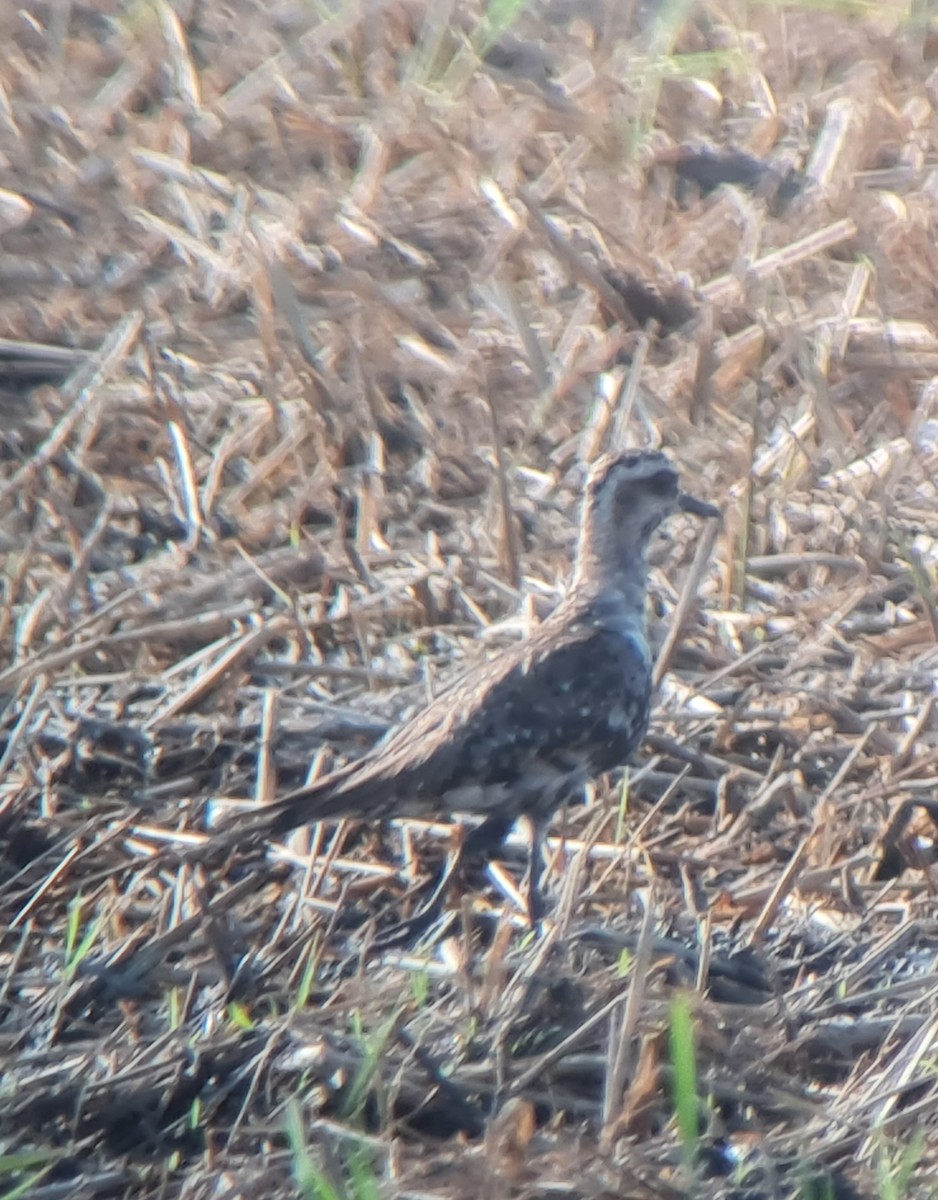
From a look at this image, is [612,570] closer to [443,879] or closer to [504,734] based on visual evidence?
[504,734]

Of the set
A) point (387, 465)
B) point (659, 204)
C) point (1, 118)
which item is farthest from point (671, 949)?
point (1, 118)

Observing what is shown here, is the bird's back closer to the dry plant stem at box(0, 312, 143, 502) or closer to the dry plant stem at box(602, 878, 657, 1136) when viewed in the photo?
the dry plant stem at box(602, 878, 657, 1136)

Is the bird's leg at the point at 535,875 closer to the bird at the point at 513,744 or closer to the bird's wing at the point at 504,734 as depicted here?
the bird at the point at 513,744

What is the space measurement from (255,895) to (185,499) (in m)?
1.76

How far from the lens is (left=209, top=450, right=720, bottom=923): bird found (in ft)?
15.2

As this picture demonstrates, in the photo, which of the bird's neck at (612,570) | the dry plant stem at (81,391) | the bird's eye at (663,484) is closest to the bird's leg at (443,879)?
the bird's neck at (612,570)

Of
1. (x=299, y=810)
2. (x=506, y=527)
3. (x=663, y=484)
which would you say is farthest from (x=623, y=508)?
(x=299, y=810)

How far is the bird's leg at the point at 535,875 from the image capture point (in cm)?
465

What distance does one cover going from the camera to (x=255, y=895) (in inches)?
192

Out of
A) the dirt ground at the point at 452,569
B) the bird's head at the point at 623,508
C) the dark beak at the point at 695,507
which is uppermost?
the bird's head at the point at 623,508

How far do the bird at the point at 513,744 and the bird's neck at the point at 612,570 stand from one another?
0.04m

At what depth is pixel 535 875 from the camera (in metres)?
4.70

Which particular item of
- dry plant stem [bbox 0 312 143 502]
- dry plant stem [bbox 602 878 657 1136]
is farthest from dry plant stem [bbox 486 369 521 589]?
dry plant stem [bbox 602 878 657 1136]

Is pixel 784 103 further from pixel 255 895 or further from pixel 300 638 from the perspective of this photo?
pixel 255 895
